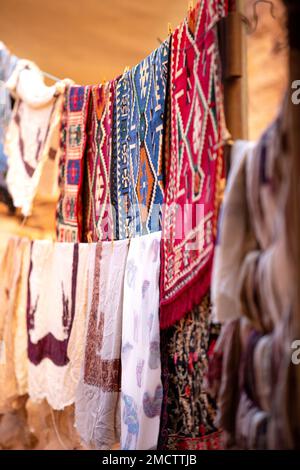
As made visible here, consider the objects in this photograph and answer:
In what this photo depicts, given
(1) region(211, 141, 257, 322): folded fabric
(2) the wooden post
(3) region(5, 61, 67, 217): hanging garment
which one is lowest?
(1) region(211, 141, 257, 322): folded fabric

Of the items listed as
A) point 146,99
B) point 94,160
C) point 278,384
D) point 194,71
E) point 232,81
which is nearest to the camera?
point 278,384

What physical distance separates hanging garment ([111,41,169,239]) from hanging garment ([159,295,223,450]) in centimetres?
31

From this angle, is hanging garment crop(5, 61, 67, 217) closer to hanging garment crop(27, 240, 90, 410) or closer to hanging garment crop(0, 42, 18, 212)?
hanging garment crop(0, 42, 18, 212)

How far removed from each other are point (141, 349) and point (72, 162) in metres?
0.75

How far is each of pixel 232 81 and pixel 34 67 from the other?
1100 millimetres

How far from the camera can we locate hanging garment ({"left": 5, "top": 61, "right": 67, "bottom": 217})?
194 cm

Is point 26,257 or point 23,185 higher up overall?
point 23,185

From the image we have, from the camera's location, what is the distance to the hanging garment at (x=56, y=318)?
5.81ft

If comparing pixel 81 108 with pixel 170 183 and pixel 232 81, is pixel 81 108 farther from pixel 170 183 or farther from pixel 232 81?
pixel 232 81

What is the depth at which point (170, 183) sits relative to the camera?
1.36 m

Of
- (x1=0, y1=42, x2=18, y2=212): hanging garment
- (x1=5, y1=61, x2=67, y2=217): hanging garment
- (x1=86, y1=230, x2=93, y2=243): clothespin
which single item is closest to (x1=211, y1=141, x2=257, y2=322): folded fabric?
(x1=86, y1=230, x2=93, y2=243): clothespin

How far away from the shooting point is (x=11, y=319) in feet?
6.51

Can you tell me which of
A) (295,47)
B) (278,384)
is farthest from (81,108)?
(278,384)
